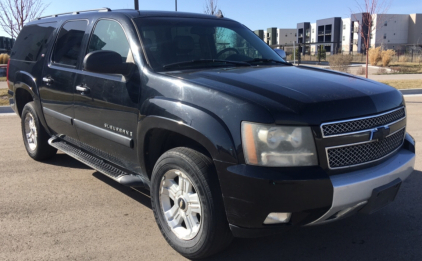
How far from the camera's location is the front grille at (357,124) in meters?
2.64

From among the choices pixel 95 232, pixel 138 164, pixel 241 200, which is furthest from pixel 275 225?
pixel 95 232

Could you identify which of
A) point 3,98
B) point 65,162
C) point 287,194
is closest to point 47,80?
point 65,162

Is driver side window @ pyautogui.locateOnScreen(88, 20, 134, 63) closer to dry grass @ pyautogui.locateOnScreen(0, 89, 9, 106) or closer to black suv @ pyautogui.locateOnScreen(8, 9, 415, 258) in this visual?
black suv @ pyautogui.locateOnScreen(8, 9, 415, 258)

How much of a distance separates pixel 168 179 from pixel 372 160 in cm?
151

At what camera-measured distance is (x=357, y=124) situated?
2.75 m

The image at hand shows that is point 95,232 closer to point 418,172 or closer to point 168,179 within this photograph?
point 168,179

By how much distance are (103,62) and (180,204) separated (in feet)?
4.45

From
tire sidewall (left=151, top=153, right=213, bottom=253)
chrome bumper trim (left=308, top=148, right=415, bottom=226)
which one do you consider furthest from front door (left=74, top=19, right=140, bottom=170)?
chrome bumper trim (left=308, top=148, right=415, bottom=226)

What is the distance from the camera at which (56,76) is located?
4.63 metres

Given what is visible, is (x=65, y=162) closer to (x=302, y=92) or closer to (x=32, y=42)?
(x=32, y=42)

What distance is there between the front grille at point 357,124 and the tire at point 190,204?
818 mm

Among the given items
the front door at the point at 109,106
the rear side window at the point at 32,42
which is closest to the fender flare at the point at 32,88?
the rear side window at the point at 32,42

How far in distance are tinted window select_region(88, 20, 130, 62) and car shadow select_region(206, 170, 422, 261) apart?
201cm

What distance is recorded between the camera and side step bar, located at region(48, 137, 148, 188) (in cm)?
359
